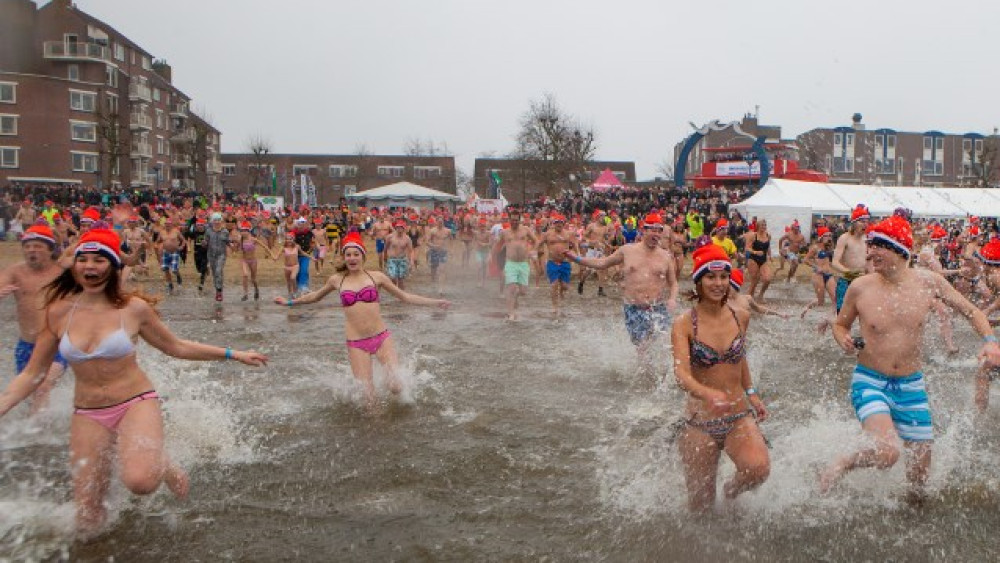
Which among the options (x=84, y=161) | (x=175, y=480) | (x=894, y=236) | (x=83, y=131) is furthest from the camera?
(x=84, y=161)

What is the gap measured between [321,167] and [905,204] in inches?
2588

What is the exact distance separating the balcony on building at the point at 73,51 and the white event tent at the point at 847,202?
47222mm

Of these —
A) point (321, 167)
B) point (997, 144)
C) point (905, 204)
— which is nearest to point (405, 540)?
point (905, 204)

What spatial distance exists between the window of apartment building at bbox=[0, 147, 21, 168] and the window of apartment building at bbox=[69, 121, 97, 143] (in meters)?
3.49

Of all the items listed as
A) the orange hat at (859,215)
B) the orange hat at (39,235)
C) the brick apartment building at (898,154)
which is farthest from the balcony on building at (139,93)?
the orange hat at (859,215)

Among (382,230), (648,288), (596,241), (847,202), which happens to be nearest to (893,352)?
(648,288)

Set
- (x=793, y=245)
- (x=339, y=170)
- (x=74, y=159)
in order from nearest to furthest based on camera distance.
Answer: (x=793, y=245) → (x=74, y=159) → (x=339, y=170)

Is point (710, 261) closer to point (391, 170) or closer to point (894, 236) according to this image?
point (894, 236)

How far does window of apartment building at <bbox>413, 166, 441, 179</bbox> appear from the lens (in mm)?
81500

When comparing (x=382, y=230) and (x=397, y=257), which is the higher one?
(x=382, y=230)

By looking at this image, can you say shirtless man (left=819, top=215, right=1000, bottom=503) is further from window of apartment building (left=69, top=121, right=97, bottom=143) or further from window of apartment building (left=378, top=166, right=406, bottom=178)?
window of apartment building (left=378, top=166, right=406, bottom=178)

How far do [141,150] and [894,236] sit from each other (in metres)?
63.8

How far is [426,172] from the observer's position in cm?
8206

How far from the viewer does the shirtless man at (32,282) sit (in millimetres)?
5969
